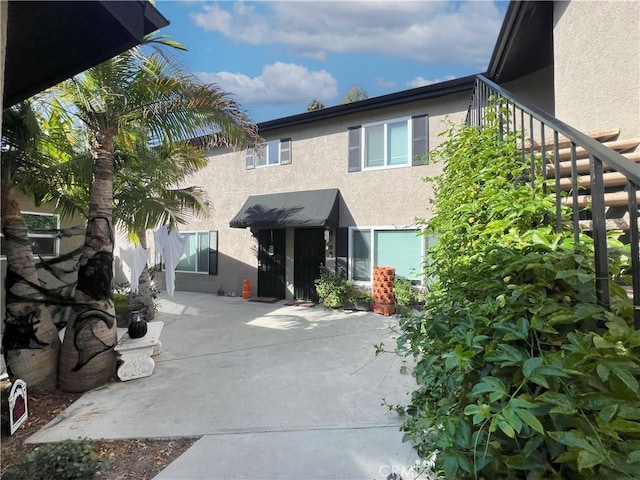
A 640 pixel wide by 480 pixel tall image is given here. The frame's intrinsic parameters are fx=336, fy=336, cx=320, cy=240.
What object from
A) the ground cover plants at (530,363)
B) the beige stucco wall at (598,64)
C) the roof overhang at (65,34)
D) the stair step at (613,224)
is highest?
the beige stucco wall at (598,64)

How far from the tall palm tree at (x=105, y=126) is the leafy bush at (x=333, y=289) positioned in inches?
241

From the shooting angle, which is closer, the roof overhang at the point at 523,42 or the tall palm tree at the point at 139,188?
the roof overhang at the point at 523,42

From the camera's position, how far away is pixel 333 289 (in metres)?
10.3

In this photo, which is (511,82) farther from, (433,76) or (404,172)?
(404,172)

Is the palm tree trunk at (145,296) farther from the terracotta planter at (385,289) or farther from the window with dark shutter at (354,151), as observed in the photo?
the window with dark shutter at (354,151)

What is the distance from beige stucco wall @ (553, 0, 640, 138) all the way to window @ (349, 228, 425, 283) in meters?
5.09

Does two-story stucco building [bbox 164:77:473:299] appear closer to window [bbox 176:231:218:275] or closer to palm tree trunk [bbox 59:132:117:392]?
window [bbox 176:231:218:275]

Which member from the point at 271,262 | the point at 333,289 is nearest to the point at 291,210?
the point at 271,262

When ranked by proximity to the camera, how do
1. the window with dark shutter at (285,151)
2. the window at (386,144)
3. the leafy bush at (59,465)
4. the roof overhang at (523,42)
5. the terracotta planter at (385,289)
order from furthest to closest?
the window with dark shutter at (285,151), the window at (386,144), the terracotta planter at (385,289), the roof overhang at (523,42), the leafy bush at (59,465)

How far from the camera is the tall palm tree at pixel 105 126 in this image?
195 inches

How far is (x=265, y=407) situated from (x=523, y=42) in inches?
321

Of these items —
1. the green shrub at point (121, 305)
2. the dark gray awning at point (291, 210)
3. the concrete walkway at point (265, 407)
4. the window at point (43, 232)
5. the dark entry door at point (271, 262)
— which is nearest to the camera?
the concrete walkway at point (265, 407)

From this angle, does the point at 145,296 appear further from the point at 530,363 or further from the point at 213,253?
the point at 530,363

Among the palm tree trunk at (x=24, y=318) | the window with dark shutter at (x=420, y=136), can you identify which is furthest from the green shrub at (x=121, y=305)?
the window with dark shutter at (x=420, y=136)
